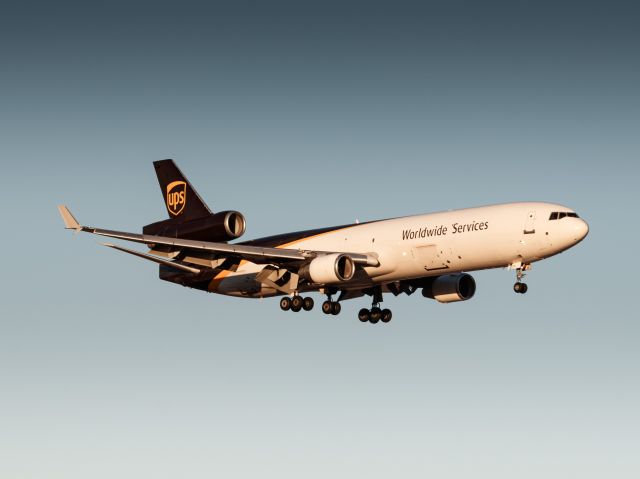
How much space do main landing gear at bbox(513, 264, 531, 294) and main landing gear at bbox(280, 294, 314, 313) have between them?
1137 cm

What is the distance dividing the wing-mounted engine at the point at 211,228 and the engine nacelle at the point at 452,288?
1129 centimetres

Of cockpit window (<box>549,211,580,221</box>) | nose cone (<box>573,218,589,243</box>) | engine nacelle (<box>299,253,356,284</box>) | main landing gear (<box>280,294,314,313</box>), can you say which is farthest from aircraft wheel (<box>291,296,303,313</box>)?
nose cone (<box>573,218,589,243</box>)

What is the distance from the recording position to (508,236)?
214ft

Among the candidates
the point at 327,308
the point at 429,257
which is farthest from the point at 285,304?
the point at 429,257

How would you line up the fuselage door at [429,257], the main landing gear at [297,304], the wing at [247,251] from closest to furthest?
1. the fuselage door at [429,257]
2. the wing at [247,251]
3. the main landing gear at [297,304]

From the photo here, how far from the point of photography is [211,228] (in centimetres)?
7319

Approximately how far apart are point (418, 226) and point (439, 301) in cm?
770

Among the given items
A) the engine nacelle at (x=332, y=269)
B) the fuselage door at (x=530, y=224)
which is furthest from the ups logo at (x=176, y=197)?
the fuselage door at (x=530, y=224)

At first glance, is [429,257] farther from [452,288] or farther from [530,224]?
[452,288]

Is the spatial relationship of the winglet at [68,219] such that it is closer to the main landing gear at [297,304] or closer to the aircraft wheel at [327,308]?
the main landing gear at [297,304]

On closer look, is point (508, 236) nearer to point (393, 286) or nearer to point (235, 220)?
point (393, 286)

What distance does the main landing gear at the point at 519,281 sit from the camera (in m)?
65.0

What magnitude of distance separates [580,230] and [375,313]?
617 inches

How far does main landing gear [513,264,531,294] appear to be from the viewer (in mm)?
65000
